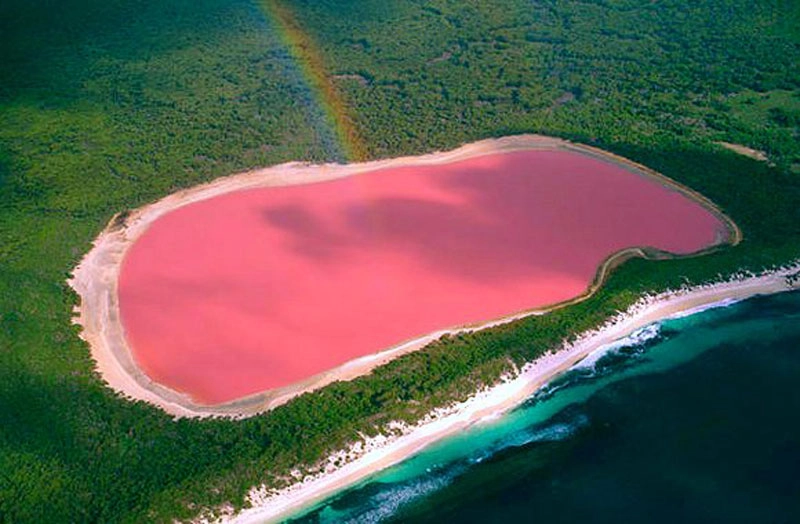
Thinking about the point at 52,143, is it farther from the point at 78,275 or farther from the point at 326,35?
the point at 326,35

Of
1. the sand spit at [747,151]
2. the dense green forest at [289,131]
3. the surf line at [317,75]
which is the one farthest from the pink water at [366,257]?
the sand spit at [747,151]

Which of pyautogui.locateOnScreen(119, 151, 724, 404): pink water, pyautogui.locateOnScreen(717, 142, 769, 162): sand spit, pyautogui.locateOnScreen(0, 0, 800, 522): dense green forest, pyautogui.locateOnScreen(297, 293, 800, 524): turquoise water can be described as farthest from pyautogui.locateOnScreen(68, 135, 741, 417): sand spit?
pyautogui.locateOnScreen(717, 142, 769, 162): sand spit

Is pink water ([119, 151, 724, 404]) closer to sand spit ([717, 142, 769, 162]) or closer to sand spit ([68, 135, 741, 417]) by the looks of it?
sand spit ([68, 135, 741, 417])

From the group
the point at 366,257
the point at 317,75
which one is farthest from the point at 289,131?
the point at 366,257

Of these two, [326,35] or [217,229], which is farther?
[326,35]

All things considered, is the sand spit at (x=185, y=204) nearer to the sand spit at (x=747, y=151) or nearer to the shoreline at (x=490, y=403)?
the shoreline at (x=490, y=403)

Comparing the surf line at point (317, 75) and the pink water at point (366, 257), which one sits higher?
the surf line at point (317, 75)

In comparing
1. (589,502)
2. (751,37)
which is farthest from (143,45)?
(589,502)
